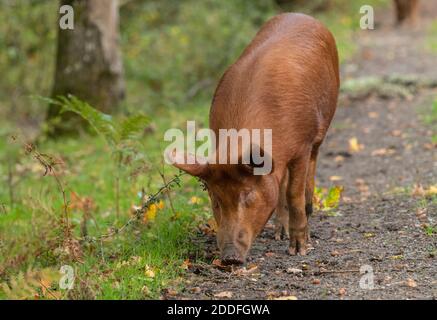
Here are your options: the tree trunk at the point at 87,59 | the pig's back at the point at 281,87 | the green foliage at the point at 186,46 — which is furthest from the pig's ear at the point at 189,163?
the green foliage at the point at 186,46

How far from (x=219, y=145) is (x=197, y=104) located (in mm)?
7205

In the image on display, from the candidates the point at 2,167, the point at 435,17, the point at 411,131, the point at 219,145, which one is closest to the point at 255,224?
the point at 219,145

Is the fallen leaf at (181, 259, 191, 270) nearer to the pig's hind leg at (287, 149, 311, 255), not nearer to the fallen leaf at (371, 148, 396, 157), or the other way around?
the pig's hind leg at (287, 149, 311, 255)

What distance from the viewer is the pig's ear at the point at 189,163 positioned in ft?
16.8

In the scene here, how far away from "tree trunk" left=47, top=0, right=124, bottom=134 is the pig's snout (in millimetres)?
6365

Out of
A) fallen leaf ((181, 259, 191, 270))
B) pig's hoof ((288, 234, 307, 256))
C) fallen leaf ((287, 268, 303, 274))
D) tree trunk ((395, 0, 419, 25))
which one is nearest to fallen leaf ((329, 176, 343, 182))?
pig's hoof ((288, 234, 307, 256))

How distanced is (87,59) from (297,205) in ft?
20.0

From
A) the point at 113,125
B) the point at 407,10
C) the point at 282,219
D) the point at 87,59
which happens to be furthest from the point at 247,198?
the point at 407,10

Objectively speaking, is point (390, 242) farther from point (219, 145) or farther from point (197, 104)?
point (197, 104)

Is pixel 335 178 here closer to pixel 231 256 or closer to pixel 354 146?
pixel 354 146

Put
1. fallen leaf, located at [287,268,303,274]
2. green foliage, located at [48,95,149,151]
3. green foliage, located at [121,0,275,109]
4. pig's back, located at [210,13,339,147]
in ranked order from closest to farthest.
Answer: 1. fallen leaf, located at [287,268,303,274]
2. pig's back, located at [210,13,339,147]
3. green foliage, located at [48,95,149,151]
4. green foliage, located at [121,0,275,109]

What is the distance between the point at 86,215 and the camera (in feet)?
22.4

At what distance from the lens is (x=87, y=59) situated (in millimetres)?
11281

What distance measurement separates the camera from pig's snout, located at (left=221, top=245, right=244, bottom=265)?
514 cm
